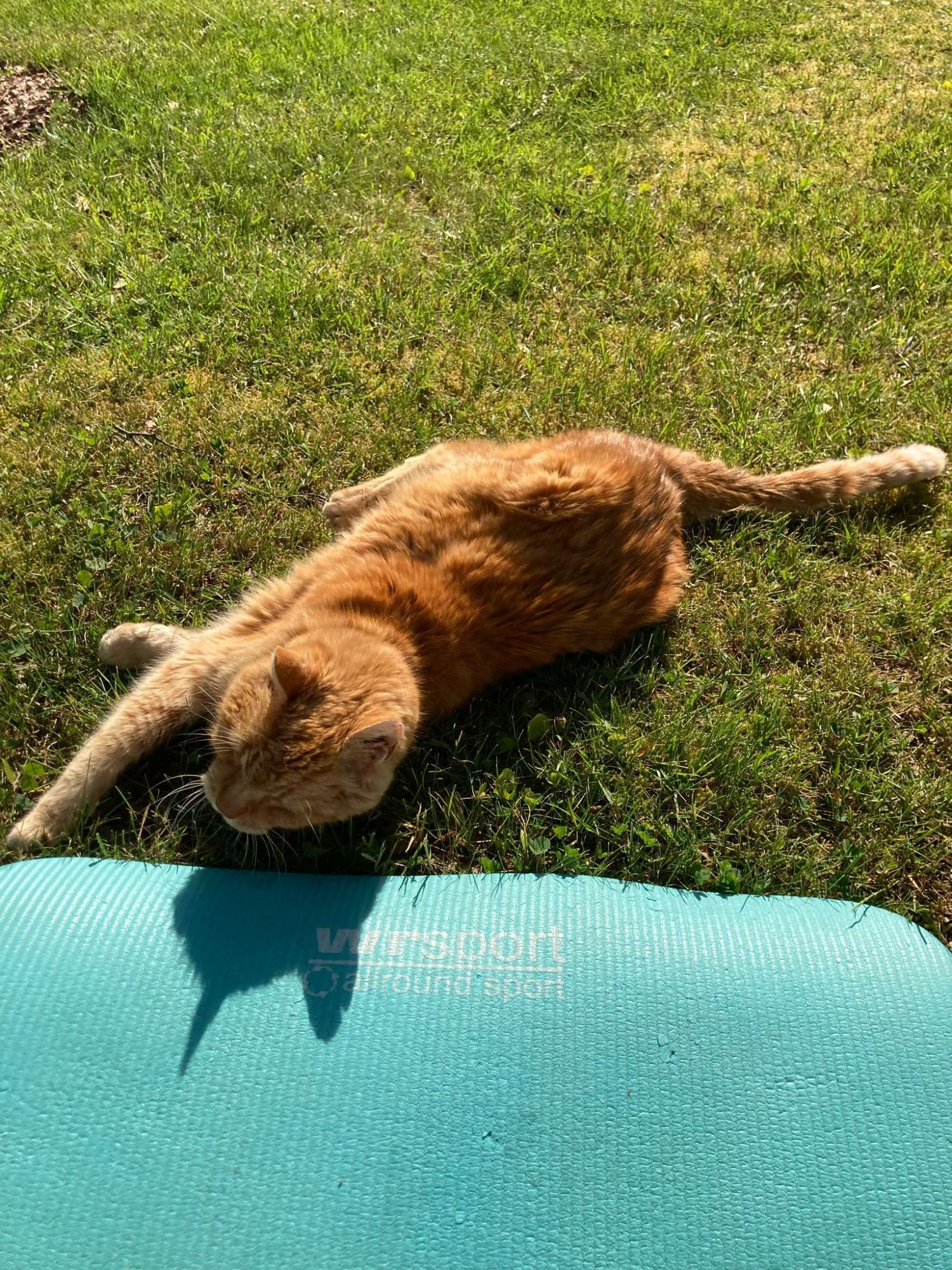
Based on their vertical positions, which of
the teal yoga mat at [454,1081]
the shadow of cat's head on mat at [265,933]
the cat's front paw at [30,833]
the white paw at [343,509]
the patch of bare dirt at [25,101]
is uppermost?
the patch of bare dirt at [25,101]

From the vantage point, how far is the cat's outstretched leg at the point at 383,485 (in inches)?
135

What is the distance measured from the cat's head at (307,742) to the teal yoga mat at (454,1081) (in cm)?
27

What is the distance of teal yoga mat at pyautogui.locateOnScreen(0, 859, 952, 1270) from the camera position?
1.86 meters

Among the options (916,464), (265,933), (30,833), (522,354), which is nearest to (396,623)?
(265,933)

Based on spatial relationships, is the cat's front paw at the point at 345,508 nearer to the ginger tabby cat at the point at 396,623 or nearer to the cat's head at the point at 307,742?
the ginger tabby cat at the point at 396,623

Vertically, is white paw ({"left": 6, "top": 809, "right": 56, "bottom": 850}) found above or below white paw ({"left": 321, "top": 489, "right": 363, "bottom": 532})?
below

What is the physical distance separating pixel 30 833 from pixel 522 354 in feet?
10.7

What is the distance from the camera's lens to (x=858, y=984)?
7.39 feet

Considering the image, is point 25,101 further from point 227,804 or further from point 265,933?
point 265,933

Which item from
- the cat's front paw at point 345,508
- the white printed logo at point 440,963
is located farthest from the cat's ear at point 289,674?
the cat's front paw at point 345,508

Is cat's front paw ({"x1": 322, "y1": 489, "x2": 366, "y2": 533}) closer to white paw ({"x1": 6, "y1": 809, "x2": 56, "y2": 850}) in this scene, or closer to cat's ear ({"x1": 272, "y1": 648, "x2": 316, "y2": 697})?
cat's ear ({"x1": 272, "y1": 648, "x2": 316, "y2": 697})

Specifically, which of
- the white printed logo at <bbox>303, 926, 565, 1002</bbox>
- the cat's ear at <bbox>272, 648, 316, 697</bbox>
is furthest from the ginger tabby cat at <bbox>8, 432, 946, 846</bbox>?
the white printed logo at <bbox>303, 926, 565, 1002</bbox>

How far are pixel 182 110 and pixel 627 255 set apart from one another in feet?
11.2

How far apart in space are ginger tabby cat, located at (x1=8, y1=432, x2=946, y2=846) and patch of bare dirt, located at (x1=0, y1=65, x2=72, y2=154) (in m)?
4.21
